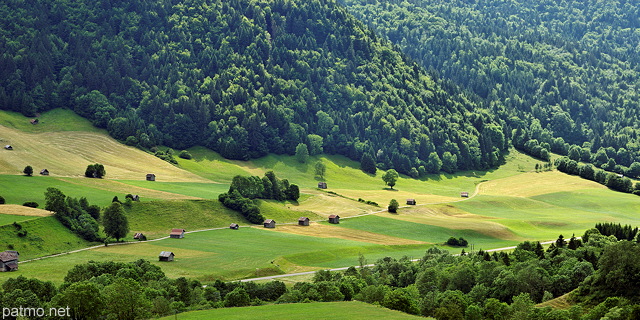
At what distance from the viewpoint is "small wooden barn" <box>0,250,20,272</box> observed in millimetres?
127188

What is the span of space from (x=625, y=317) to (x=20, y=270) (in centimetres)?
8934

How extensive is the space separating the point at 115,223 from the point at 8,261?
32875 mm

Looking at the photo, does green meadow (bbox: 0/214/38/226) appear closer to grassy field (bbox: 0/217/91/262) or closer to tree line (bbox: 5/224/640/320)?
grassy field (bbox: 0/217/91/262)

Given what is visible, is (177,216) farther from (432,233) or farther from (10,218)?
(432,233)

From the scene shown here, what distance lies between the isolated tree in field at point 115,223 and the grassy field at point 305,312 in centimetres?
6049

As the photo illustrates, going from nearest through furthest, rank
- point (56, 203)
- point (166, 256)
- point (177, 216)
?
point (166, 256) < point (56, 203) < point (177, 216)

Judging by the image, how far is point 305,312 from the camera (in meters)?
99.2

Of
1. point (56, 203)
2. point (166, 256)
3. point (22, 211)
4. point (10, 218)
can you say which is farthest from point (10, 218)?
point (166, 256)

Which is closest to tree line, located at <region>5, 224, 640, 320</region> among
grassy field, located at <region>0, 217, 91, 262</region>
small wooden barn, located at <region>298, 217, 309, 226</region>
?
grassy field, located at <region>0, 217, 91, 262</region>

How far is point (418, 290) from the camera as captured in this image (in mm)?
125000

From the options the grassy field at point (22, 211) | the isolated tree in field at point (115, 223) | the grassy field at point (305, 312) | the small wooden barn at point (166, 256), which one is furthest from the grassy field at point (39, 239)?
the grassy field at point (305, 312)

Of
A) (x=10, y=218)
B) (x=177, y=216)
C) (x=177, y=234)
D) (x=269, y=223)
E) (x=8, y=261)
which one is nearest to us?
(x=8, y=261)

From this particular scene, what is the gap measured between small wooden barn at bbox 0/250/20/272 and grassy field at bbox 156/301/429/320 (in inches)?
1601

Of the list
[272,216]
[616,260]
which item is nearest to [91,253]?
[272,216]
